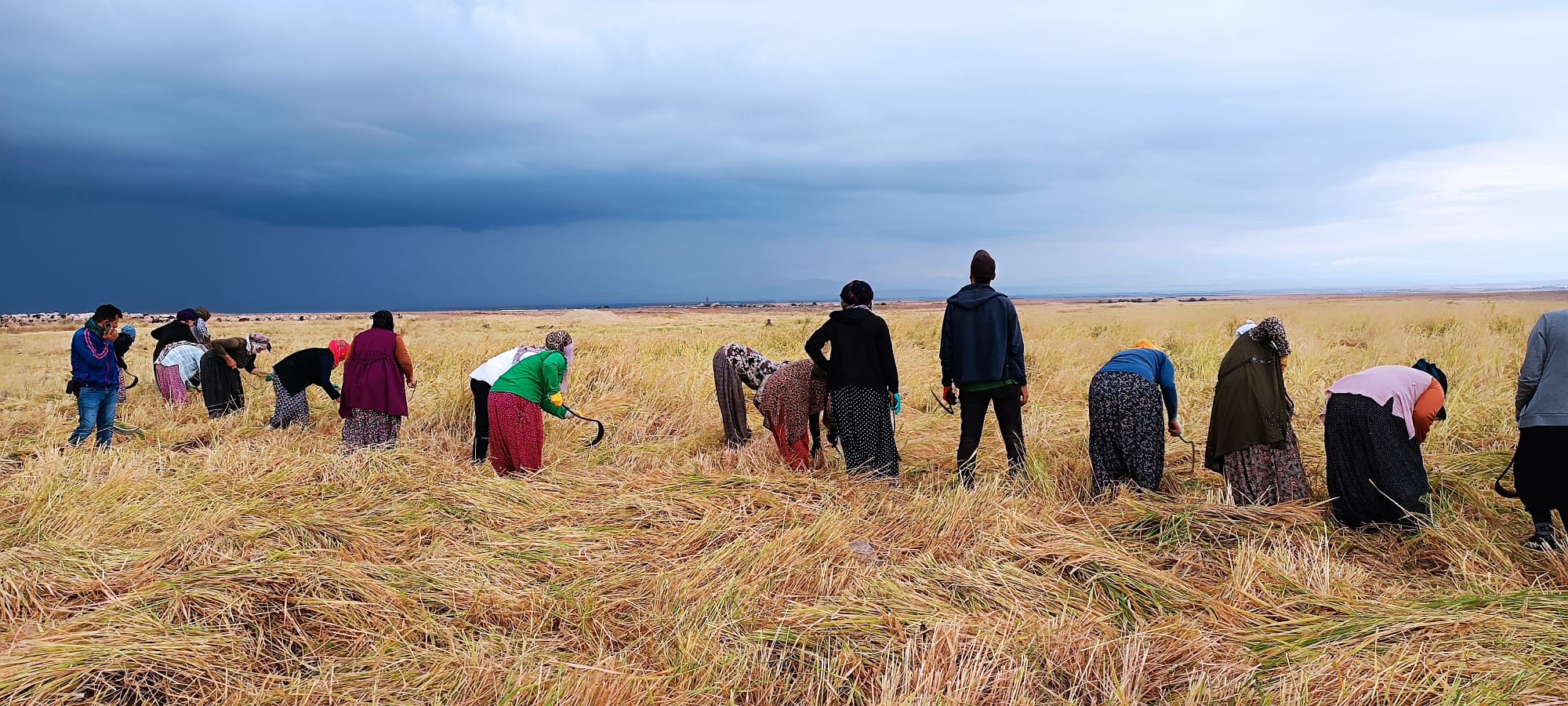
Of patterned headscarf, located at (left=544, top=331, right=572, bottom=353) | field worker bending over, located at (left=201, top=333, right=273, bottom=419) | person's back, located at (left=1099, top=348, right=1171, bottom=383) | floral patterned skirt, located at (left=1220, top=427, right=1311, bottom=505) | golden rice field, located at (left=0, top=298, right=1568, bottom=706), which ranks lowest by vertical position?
golden rice field, located at (left=0, top=298, right=1568, bottom=706)

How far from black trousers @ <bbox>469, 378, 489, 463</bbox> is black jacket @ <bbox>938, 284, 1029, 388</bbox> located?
11.9 feet

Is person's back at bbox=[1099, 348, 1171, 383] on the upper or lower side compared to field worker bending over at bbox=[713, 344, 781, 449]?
upper

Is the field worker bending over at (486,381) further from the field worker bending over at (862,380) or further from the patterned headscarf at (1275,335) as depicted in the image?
the patterned headscarf at (1275,335)

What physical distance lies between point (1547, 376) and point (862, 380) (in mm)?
3562

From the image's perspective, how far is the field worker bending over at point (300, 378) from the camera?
24.8 feet

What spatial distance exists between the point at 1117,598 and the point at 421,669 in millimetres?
2868

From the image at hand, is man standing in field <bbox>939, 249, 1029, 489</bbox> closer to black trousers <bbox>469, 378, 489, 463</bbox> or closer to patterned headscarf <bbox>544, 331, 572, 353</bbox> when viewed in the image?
patterned headscarf <bbox>544, 331, 572, 353</bbox>

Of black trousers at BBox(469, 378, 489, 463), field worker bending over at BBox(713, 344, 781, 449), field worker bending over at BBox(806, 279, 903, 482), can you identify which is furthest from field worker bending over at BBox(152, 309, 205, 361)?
field worker bending over at BBox(806, 279, 903, 482)

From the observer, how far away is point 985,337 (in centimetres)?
526

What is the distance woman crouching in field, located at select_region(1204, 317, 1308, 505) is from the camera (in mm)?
4625

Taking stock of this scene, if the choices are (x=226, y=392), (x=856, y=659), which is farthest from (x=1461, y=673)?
(x=226, y=392)

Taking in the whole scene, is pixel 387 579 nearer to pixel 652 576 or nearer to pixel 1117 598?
pixel 652 576

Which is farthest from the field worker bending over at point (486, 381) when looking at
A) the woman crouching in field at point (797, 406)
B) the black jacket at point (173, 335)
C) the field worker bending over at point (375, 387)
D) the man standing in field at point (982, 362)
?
the black jacket at point (173, 335)

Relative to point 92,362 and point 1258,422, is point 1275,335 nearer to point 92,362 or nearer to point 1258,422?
point 1258,422
